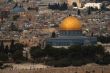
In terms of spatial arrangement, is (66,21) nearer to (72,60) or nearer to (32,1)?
(72,60)

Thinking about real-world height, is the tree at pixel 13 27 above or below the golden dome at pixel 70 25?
below

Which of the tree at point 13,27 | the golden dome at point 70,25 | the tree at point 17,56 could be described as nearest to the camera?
the tree at point 17,56

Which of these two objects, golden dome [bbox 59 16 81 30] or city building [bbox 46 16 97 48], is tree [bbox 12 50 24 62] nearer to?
city building [bbox 46 16 97 48]

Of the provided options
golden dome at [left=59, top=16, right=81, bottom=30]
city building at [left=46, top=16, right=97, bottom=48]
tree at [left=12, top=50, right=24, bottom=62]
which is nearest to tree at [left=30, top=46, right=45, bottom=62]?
tree at [left=12, top=50, right=24, bottom=62]

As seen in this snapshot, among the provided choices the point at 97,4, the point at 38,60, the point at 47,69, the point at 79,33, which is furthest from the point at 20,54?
the point at 97,4

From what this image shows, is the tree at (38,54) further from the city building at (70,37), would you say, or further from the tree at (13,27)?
the tree at (13,27)

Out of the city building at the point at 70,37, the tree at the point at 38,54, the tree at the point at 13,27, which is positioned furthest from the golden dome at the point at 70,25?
the tree at the point at 13,27

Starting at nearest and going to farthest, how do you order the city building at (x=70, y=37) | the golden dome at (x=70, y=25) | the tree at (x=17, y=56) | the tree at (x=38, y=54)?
the tree at (x=17, y=56), the tree at (x=38, y=54), the city building at (x=70, y=37), the golden dome at (x=70, y=25)

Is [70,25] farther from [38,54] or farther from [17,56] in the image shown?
[17,56]
